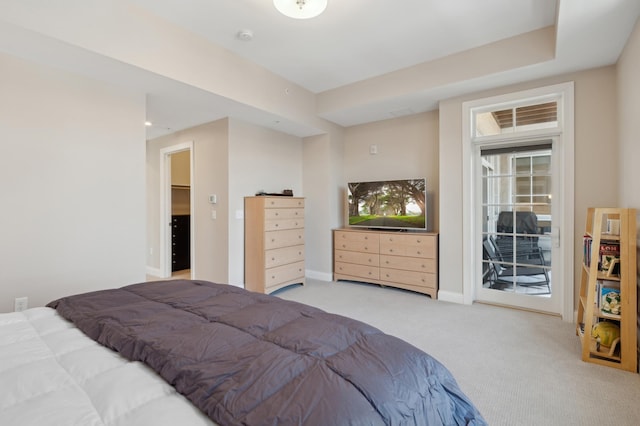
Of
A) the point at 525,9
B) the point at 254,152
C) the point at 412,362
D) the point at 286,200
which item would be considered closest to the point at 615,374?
the point at 412,362

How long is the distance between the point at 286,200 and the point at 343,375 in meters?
3.42

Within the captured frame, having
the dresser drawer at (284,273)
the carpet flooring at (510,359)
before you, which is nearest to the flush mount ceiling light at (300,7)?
the carpet flooring at (510,359)

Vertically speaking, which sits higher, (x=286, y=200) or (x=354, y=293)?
(x=286, y=200)

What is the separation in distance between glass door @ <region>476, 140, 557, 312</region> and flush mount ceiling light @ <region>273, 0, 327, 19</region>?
2.57 m

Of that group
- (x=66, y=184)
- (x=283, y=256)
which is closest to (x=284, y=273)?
(x=283, y=256)

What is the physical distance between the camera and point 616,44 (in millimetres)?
2572

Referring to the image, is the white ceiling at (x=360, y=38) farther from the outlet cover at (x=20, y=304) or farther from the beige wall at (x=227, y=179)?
the outlet cover at (x=20, y=304)

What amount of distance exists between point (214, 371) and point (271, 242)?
3102 mm

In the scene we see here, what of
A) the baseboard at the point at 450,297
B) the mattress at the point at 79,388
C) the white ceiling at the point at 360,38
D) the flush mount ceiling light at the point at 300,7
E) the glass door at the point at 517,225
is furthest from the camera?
the baseboard at the point at 450,297

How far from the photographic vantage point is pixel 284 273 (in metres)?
4.29

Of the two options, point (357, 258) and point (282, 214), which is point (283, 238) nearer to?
point (282, 214)

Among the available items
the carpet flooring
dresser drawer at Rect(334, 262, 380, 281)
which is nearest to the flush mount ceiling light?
the carpet flooring

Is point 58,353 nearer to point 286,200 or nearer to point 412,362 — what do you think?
point 412,362

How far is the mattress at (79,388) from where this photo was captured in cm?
83
